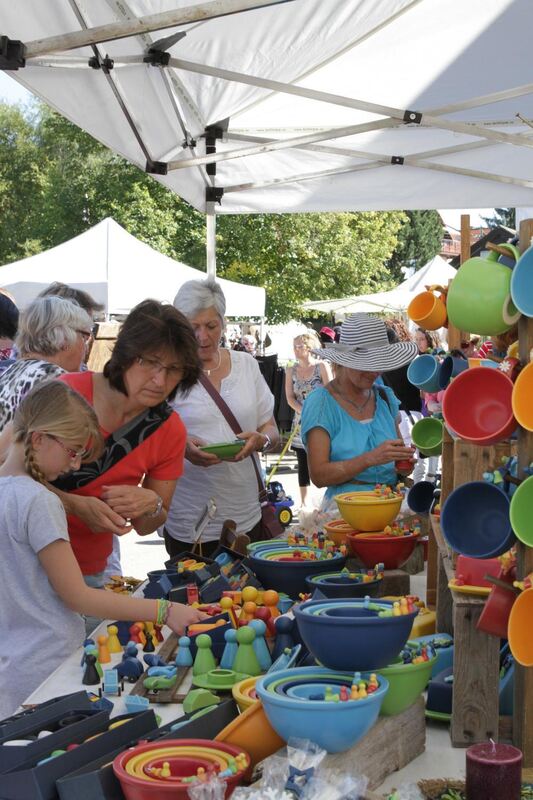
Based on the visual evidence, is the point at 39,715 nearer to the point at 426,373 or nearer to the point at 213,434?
the point at 426,373

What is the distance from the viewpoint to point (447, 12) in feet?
14.3

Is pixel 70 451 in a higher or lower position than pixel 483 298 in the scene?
lower

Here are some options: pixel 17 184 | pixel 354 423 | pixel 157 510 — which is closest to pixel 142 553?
pixel 354 423

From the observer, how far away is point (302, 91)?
177 inches

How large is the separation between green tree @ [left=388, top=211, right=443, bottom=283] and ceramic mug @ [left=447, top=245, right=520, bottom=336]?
145 feet

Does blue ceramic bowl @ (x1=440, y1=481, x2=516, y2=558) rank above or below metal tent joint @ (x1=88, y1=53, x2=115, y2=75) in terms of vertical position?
below

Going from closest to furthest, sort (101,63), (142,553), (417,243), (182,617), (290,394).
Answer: (182,617) → (101,63) → (142,553) → (290,394) → (417,243)

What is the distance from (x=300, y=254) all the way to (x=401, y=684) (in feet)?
76.8

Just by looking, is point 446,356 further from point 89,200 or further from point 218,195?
point 89,200

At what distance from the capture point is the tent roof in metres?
3.55

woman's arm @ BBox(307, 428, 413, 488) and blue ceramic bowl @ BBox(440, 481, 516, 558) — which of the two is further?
woman's arm @ BBox(307, 428, 413, 488)

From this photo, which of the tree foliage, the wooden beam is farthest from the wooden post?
the tree foliage

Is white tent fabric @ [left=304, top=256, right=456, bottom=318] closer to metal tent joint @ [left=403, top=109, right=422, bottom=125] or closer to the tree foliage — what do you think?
the tree foliage

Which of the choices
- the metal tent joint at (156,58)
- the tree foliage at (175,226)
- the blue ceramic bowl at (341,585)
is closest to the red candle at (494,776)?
the blue ceramic bowl at (341,585)
